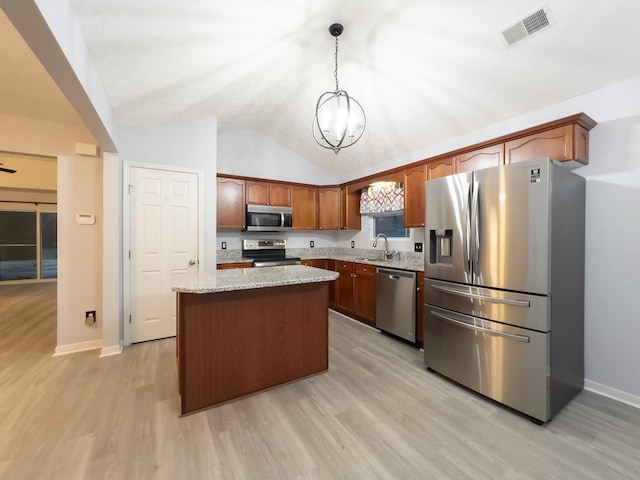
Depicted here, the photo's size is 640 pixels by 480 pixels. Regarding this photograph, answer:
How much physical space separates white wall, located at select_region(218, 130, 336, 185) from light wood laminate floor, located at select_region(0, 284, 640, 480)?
3.22 meters

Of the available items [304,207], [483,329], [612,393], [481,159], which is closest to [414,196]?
[481,159]

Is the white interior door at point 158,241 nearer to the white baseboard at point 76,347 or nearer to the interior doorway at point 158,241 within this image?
the interior doorway at point 158,241

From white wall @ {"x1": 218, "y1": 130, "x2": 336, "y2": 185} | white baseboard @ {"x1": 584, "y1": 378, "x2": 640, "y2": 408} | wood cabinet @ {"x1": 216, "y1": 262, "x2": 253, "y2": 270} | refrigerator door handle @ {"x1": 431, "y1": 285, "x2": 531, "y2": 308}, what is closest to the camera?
refrigerator door handle @ {"x1": 431, "y1": 285, "x2": 531, "y2": 308}

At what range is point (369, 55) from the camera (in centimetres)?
259

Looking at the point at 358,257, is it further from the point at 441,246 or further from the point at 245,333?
the point at 245,333

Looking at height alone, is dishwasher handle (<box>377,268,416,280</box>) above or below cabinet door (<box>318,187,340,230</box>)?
below

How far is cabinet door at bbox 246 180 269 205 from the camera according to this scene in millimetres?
4426

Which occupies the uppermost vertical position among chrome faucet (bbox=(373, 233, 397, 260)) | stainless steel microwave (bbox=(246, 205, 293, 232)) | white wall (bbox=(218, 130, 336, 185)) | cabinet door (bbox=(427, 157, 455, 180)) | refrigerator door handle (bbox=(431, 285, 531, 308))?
white wall (bbox=(218, 130, 336, 185))

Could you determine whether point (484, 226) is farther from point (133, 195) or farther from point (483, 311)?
point (133, 195)

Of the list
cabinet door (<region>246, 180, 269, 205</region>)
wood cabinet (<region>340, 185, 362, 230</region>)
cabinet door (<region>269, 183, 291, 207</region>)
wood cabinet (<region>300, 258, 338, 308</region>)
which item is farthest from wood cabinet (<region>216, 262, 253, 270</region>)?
wood cabinet (<region>340, 185, 362, 230</region>)

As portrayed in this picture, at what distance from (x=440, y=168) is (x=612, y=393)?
2.50 metres

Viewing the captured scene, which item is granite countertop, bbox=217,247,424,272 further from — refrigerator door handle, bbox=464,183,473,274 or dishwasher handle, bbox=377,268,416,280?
refrigerator door handle, bbox=464,183,473,274

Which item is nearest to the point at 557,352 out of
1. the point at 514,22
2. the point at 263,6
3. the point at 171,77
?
the point at 514,22

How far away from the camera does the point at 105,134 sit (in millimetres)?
2494
